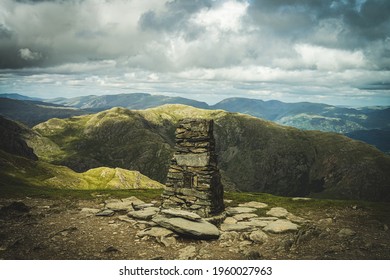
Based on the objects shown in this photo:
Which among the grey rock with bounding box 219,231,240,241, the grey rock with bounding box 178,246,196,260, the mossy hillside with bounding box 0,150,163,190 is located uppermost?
the grey rock with bounding box 178,246,196,260

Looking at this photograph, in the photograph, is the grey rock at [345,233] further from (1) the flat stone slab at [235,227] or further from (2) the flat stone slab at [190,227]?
(2) the flat stone slab at [190,227]

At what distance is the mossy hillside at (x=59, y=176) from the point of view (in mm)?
113188

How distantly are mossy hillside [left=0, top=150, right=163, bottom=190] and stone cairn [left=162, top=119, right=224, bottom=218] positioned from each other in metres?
77.9

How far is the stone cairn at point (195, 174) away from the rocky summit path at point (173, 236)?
5.41ft

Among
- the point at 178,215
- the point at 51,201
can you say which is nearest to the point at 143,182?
the point at 51,201

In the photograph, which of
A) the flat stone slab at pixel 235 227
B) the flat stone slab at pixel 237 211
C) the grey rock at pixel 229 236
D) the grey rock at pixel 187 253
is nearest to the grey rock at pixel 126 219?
the grey rock at pixel 187 253

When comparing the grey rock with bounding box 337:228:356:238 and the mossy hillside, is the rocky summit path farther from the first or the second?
the mossy hillside

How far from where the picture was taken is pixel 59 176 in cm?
13700

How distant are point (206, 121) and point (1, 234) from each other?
13.9m

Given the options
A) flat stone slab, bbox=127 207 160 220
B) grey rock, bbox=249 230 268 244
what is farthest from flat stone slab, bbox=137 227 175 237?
grey rock, bbox=249 230 268 244

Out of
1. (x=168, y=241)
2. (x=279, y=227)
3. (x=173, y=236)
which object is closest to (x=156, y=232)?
(x=173, y=236)

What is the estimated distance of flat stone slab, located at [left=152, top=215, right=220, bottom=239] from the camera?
16500 millimetres

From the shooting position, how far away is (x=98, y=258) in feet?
45.1
